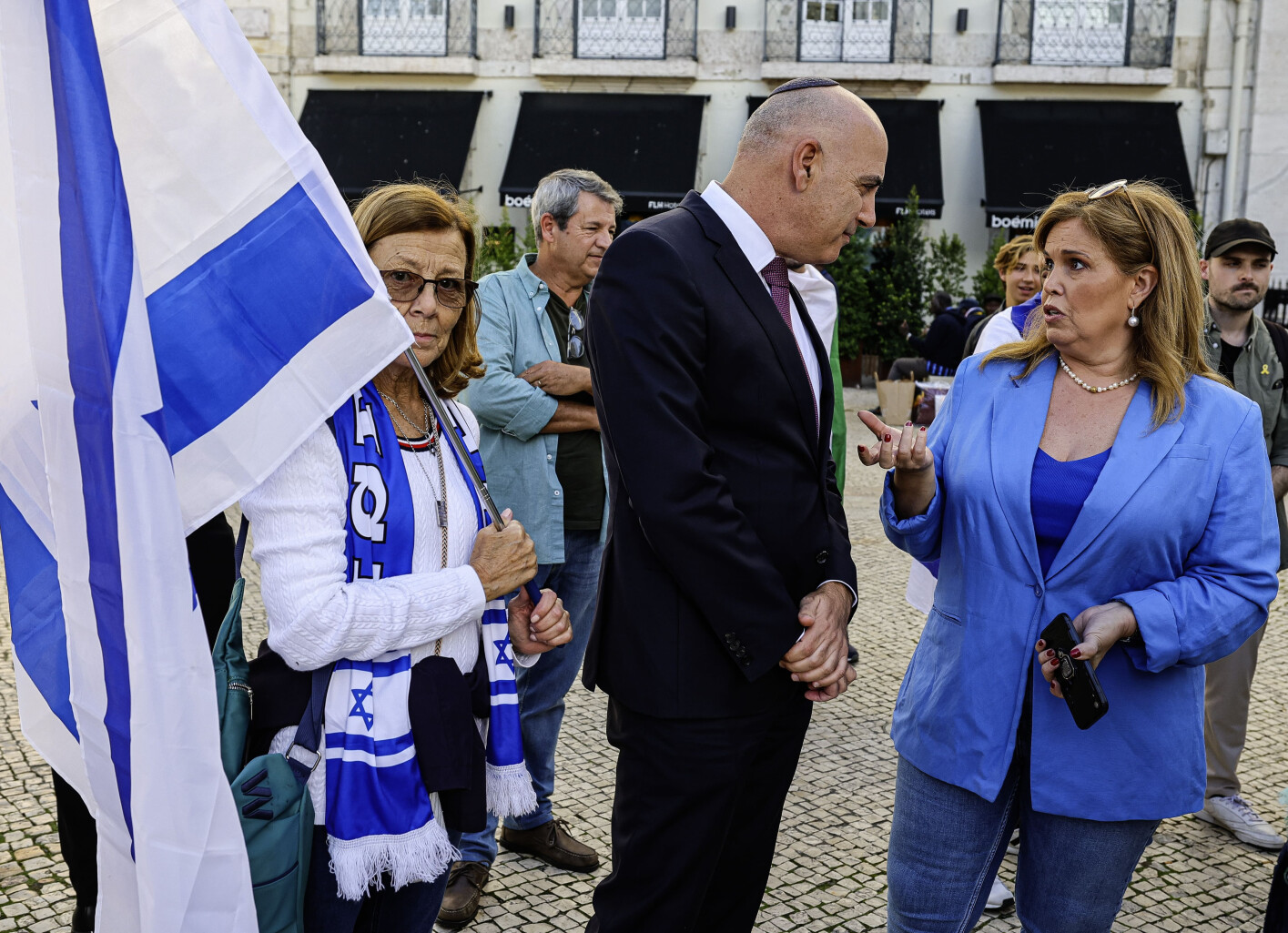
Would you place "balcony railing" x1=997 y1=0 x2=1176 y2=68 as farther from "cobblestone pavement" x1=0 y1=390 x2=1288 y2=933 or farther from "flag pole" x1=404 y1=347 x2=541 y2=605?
"flag pole" x1=404 y1=347 x2=541 y2=605

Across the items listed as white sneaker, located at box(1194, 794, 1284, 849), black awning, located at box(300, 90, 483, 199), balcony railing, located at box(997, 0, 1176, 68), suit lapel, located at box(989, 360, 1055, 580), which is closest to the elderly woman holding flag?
suit lapel, located at box(989, 360, 1055, 580)

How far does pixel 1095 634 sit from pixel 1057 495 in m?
0.33

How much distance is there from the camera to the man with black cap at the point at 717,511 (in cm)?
226

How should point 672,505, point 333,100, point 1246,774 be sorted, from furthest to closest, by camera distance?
point 333,100
point 1246,774
point 672,505

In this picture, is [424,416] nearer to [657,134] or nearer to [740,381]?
[740,381]

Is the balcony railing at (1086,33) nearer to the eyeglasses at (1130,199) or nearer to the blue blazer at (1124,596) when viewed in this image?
the eyeglasses at (1130,199)

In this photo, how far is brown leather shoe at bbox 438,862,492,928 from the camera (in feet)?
10.8

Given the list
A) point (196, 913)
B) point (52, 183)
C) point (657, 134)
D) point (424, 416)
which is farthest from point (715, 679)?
point (657, 134)

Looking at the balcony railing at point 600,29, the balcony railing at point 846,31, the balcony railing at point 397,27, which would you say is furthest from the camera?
the balcony railing at point 397,27

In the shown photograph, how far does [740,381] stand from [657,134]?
1817cm

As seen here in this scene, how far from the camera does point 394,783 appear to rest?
80.0 inches

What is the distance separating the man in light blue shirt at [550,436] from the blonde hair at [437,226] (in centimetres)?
108

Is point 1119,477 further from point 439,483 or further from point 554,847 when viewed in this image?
point 554,847

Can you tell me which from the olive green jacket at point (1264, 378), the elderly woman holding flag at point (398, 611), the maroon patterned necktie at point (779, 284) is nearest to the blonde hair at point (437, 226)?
the elderly woman holding flag at point (398, 611)
